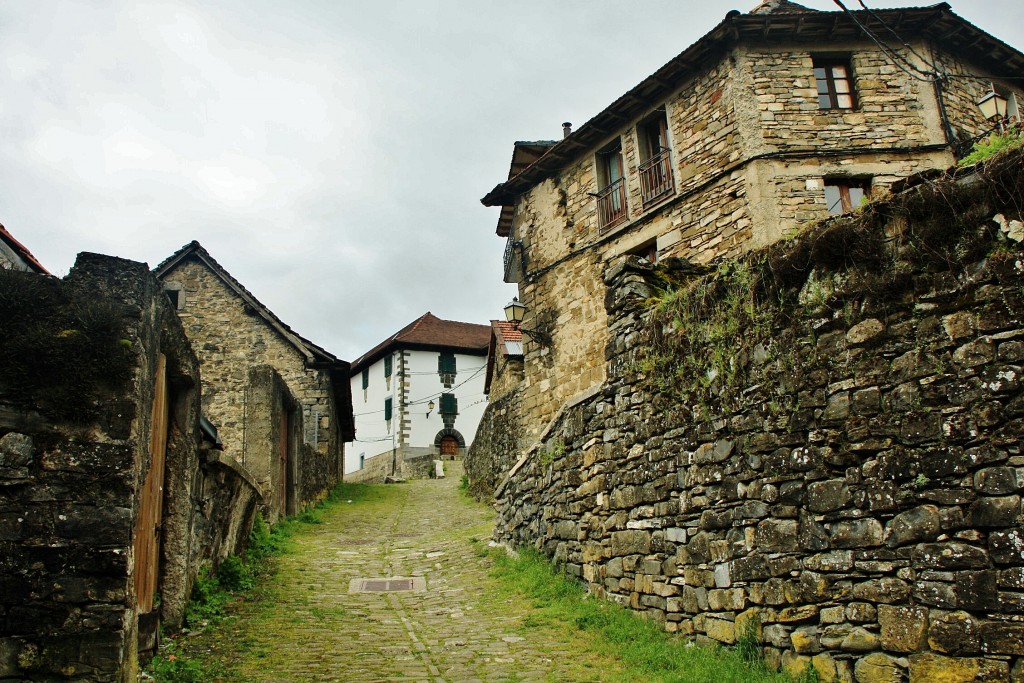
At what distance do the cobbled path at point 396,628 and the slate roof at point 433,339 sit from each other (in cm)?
2965

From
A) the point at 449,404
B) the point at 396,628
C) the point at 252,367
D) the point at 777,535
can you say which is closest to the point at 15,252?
the point at 252,367

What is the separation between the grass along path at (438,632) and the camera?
20.4ft

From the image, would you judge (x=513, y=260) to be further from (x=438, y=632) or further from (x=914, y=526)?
(x=914, y=526)

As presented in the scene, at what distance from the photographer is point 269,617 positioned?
27.1 ft

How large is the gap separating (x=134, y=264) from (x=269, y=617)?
4379 millimetres

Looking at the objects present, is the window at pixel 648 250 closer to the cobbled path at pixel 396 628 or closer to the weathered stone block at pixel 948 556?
the cobbled path at pixel 396 628

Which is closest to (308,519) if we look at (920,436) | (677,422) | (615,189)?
(615,189)

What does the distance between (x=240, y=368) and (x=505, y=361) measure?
8.06 meters

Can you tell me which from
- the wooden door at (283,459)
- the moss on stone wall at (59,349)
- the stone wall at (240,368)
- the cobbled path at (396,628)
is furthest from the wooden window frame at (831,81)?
the moss on stone wall at (59,349)

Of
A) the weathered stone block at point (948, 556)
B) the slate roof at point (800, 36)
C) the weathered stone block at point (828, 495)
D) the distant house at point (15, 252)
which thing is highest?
the slate roof at point (800, 36)

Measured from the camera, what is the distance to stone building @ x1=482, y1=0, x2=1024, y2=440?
560 inches

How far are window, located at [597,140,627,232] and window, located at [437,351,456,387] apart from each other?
27190 millimetres

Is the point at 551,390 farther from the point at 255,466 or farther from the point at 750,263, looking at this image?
the point at 750,263

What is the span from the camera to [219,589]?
29.2 feet
